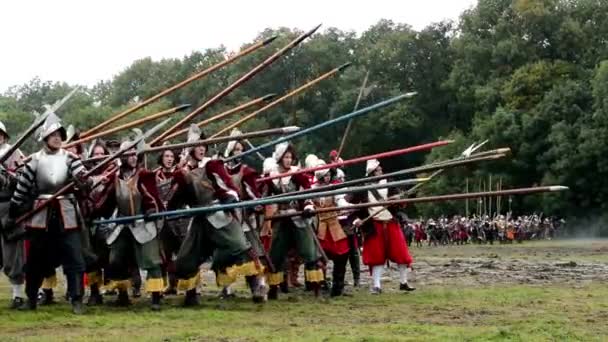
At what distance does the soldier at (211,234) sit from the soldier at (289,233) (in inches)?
31.6

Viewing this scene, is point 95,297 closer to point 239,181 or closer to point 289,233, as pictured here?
point 239,181

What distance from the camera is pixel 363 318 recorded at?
10688 mm

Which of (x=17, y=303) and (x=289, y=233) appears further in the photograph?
(x=289, y=233)

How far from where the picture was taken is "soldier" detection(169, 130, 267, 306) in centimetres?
1196

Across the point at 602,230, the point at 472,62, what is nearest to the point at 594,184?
the point at 602,230

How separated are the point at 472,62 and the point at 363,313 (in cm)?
5997

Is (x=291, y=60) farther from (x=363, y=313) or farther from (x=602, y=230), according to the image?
(x=363, y=313)

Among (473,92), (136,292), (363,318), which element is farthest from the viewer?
(473,92)

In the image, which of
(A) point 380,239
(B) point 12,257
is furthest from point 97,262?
(A) point 380,239

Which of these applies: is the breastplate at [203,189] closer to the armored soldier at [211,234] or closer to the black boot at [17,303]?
the armored soldier at [211,234]

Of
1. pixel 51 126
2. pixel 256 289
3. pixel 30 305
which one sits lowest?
pixel 30 305

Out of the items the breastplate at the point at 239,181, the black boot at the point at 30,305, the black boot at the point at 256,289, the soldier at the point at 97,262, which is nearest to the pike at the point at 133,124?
the soldier at the point at 97,262

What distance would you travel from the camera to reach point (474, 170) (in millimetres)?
59312

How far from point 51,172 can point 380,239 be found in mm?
4695
